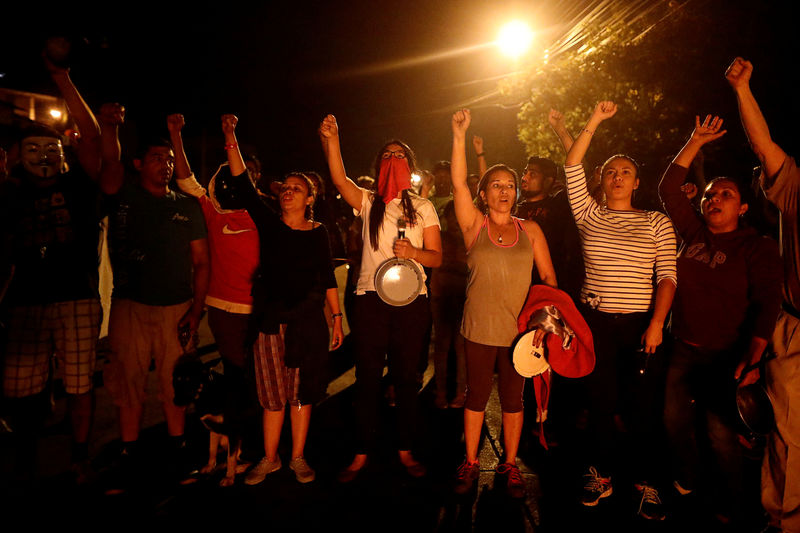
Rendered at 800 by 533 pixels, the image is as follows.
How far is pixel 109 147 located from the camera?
12.7 feet

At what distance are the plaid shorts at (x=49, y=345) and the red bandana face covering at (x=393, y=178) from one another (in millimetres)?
2378

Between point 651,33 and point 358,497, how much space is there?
1210 centimetres

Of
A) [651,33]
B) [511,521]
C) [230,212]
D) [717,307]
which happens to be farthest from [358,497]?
[651,33]

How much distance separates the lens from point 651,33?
37.9 ft

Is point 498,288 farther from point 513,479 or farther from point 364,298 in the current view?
point 513,479

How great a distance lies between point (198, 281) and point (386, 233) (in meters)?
1.56

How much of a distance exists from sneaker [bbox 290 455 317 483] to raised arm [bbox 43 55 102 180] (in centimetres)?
266

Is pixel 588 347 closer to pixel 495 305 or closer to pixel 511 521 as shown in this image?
pixel 495 305

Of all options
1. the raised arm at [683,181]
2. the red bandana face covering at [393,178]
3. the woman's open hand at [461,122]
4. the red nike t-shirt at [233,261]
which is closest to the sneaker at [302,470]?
the red nike t-shirt at [233,261]

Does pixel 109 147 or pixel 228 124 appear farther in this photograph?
pixel 228 124

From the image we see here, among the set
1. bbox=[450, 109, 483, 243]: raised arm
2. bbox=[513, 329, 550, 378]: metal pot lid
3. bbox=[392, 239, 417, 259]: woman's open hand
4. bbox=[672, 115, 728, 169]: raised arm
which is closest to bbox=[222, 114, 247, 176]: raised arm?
bbox=[392, 239, 417, 259]: woman's open hand

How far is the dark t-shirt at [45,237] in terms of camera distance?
3.70m

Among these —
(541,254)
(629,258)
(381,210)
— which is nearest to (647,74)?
(629,258)

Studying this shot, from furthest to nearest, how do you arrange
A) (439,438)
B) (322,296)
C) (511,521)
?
(439,438), (322,296), (511,521)
